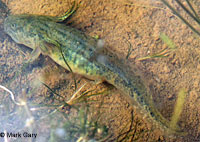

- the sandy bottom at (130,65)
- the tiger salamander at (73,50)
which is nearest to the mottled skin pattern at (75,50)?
the tiger salamander at (73,50)

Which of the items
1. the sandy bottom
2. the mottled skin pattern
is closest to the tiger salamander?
the mottled skin pattern

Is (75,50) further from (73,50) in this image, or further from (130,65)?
(130,65)

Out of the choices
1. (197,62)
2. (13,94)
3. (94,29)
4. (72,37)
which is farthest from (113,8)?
(13,94)

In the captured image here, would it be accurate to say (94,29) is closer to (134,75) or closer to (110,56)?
(110,56)

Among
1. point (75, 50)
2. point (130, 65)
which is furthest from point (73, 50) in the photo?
point (130, 65)

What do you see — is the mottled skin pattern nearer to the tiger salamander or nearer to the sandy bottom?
the tiger salamander

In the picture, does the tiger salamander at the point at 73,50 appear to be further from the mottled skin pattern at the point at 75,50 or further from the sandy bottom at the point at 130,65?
the sandy bottom at the point at 130,65
